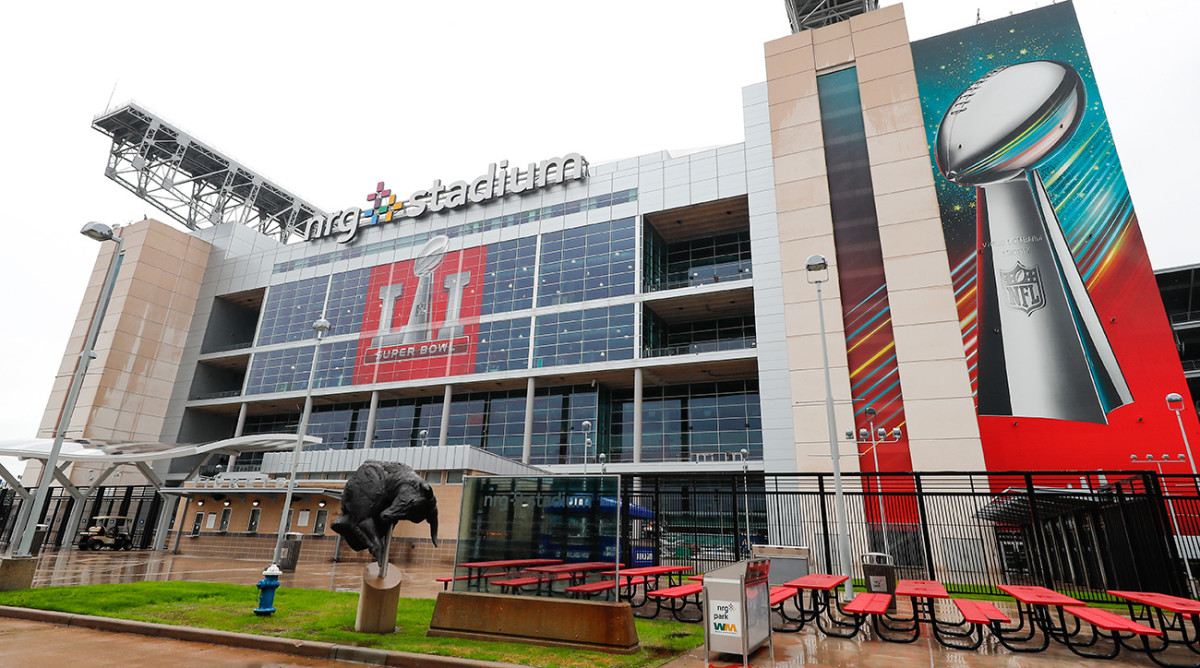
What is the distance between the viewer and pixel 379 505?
9.86 metres

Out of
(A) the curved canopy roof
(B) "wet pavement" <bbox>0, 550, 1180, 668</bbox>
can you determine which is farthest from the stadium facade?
(B) "wet pavement" <bbox>0, 550, 1180, 668</bbox>

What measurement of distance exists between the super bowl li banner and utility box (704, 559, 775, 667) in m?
29.8

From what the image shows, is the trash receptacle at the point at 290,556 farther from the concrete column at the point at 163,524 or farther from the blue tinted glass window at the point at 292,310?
the blue tinted glass window at the point at 292,310

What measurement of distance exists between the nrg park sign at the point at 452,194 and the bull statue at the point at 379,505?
41.3 meters

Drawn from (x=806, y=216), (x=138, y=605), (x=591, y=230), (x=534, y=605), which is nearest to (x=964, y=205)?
(x=806, y=216)

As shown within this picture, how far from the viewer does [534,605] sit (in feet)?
28.1

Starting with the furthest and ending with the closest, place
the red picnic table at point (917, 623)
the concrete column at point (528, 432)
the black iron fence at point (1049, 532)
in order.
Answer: the concrete column at point (528, 432)
the black iron fence at point (1049, 532)
the red picnic table at point (917, 623)

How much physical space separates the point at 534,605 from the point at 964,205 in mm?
36253

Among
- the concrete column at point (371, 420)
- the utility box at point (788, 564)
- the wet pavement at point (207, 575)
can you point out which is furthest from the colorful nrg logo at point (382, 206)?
the utility box at point (788, 564)

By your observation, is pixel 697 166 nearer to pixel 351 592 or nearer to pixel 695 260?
pixel 695 260

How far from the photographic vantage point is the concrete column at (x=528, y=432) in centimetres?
4366

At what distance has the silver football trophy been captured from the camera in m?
30.7

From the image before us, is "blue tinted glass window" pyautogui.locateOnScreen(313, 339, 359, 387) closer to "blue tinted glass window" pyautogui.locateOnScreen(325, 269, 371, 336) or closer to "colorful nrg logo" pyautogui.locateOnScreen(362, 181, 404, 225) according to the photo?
"blue tinted glass window" pyautogui.locateOnScreen(325, 269, 371, 336)

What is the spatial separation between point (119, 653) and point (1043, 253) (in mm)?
40540
